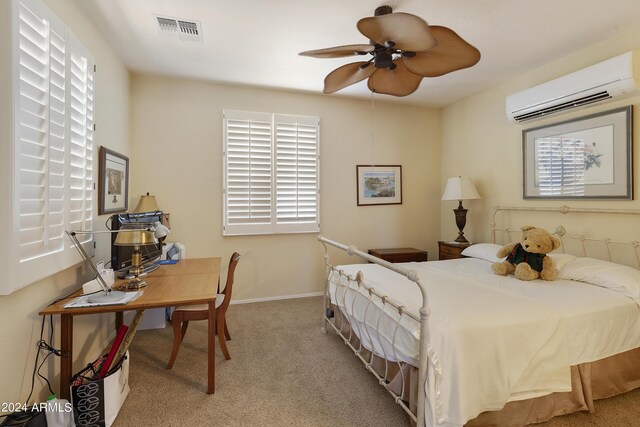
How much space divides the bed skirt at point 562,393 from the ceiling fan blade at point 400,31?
1.75m

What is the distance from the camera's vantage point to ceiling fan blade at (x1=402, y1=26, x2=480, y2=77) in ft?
5.25

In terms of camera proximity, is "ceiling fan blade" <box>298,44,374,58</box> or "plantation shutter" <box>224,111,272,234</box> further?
"plantation shutter" <box>224,111,272,234</box>

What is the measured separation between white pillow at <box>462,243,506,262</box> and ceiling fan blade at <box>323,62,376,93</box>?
6.84 ft

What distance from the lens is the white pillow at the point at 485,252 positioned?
2961 millimetres

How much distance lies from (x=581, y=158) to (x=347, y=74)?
2.32m

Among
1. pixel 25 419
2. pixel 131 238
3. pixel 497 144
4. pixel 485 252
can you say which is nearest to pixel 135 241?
pixel 131 238

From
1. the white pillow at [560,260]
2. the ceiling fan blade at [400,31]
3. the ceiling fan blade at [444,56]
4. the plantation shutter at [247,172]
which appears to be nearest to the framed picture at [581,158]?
the white pillow at [560,260]

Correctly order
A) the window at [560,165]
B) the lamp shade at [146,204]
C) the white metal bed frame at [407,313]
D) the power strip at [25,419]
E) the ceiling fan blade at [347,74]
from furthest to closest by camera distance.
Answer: the lamp shade at [146,204] < the window at [560,165] < the ceiling fan blade at [347,74] < the white metal bed frame at [407,313] < the power strip at [25,419]

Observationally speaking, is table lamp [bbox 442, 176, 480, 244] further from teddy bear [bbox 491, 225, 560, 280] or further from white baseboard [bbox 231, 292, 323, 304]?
white baseboard [bbox 231, 292, 323, 304]

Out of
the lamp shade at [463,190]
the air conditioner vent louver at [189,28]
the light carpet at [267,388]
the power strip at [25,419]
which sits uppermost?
the air conditioner vent louver at [189,28]

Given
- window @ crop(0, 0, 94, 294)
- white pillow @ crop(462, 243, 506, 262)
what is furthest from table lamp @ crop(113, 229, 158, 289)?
white pillow @ crop(462, 243, 506, 262)

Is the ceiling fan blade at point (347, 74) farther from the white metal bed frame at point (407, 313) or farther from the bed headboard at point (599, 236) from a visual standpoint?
the bed headboard at point (599, 236)

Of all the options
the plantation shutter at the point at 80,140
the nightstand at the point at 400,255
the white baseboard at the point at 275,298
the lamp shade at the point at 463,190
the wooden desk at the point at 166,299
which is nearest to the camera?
the wooden desk at the point at 166,299

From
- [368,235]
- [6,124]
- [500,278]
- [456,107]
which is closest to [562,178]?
[500,278]
